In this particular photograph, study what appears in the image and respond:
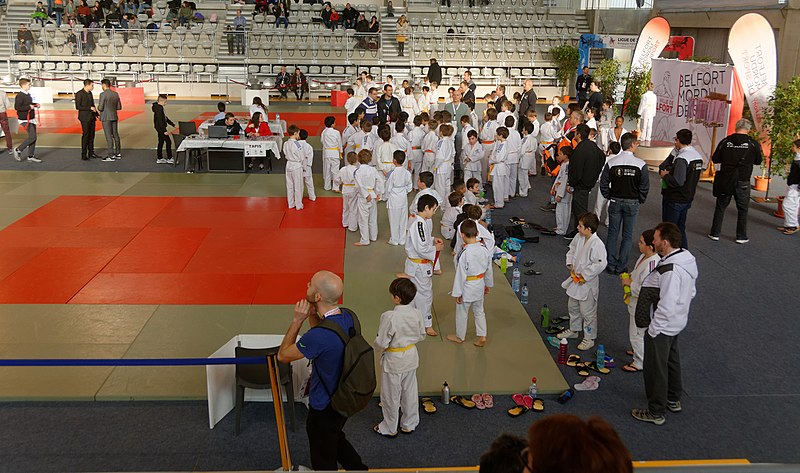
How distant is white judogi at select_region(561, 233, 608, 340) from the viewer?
26.1 feet

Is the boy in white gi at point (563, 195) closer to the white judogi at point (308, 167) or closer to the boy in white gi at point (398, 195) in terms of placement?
the boy in white gi at point (398, 195)

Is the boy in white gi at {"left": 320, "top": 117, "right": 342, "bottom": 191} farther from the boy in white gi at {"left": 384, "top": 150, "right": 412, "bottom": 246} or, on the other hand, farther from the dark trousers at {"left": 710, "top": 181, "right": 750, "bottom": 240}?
the dark trousers at {"left": 710, "top": 181, "right": 750, "bottom": 240}

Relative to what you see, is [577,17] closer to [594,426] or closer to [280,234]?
[280,234]

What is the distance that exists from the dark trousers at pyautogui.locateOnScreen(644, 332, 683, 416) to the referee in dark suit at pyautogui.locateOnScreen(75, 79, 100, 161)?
1523cm

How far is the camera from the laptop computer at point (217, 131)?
16.6m

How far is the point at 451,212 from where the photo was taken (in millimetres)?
10617

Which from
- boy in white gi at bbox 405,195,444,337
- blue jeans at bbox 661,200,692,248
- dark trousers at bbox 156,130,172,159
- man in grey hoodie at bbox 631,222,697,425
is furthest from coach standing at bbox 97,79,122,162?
man in grey hoodie at bbox 631,222,697,425

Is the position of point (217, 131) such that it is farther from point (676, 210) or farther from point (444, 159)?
point (676, 210)

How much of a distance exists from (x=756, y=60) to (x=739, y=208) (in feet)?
16.2

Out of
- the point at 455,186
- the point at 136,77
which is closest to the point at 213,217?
the point at 455,186

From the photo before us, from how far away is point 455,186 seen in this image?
10.5m

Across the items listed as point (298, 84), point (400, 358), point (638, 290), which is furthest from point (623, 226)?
point (298, 84)

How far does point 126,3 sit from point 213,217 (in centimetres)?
2721

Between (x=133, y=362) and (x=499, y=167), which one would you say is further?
(x=499, y=167)
